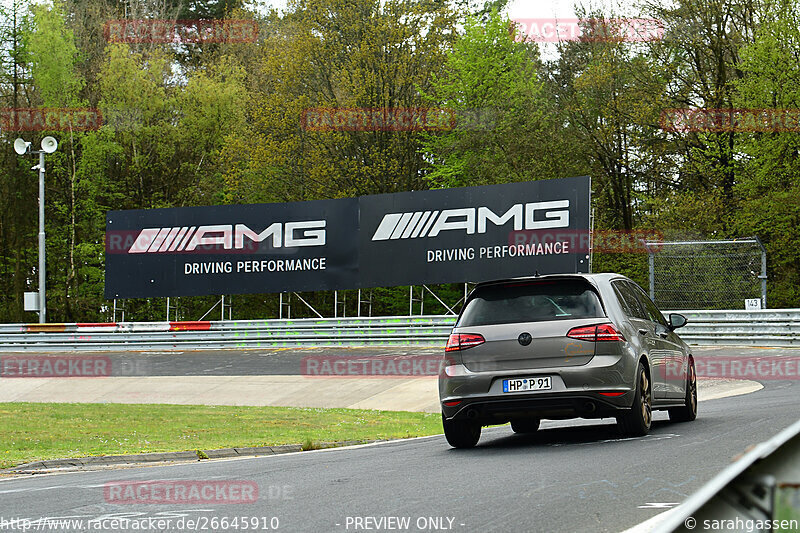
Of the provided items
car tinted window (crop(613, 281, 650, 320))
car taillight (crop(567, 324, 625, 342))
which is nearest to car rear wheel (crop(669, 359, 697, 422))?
car tinted window (crop(613, 281, 650, 320))

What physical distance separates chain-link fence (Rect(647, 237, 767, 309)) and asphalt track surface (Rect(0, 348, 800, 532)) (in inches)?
584

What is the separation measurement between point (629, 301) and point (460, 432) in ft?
7.18

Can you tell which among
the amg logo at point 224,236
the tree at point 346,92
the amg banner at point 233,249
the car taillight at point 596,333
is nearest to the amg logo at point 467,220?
Result: the amg banner at point 233,249

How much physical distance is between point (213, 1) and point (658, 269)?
4503cm

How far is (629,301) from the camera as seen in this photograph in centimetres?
1025

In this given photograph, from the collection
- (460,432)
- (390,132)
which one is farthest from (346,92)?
(460,432)

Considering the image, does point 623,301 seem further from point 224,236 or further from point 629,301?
point 224,236

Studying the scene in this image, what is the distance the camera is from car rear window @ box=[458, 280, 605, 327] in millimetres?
9422

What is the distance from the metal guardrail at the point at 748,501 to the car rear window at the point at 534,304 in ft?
23.7

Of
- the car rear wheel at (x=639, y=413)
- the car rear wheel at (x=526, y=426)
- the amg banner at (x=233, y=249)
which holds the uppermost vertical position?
the amg banner at (x=233, y=249)

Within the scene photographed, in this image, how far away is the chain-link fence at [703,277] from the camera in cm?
2572

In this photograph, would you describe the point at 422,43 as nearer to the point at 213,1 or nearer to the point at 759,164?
the point at 759,164

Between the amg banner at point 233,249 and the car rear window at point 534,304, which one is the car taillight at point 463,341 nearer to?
the car rear window at point 534,304

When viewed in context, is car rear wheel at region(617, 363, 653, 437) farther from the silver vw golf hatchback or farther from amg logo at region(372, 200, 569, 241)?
amg logo at region(372, 200, 569, 241)
